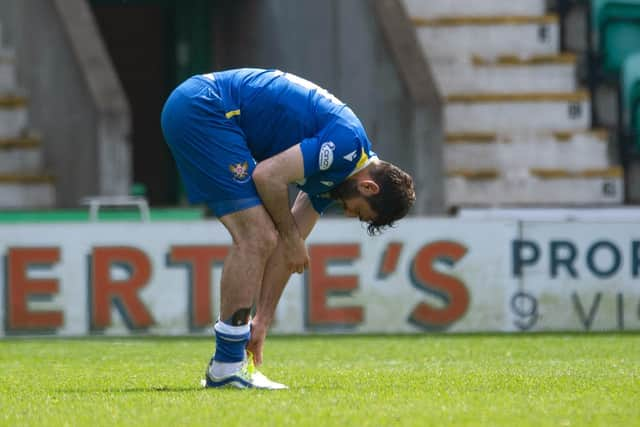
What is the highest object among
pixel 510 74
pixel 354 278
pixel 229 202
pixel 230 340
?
pixel 229 202

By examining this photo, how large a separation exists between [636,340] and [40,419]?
7.95 meters

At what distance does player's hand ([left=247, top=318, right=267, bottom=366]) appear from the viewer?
9.51 m

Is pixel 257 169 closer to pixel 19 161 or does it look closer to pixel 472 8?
pixel 19 161

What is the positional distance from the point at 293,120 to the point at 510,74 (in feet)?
46.0

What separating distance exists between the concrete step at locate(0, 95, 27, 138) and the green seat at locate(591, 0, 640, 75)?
7.78 meters

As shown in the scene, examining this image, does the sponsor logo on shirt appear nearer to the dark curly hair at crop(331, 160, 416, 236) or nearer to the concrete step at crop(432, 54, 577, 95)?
the dark curly hair at crop(331, 160, 416, 236)

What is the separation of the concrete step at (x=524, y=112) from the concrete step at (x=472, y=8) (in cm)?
142

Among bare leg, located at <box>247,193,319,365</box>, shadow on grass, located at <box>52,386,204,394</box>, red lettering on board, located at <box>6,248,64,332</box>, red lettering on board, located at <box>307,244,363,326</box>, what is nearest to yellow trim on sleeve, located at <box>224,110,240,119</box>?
bare leg, located at <box>247,193,319,365</box>

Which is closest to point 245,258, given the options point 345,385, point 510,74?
point 345,385

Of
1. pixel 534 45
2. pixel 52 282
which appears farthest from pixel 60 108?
pixel 534 45

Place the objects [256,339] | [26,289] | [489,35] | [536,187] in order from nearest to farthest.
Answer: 1. [256,339]
2. [26,289]
3. [536,187]
4. [489,35]

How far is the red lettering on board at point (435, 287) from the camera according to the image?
16406mm

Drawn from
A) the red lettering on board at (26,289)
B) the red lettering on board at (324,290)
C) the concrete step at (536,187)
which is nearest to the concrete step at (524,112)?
the concrete step at (536,187)

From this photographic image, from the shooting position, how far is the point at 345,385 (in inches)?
353
